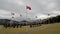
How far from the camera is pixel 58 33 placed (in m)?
26.4

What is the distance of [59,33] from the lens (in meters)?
26.2

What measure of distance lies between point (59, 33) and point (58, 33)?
0.19 m
